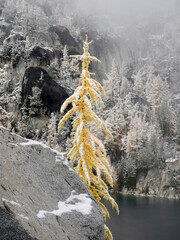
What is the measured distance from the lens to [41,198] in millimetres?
6109

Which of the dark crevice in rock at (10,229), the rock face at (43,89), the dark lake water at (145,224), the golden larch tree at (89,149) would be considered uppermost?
the rock face at (43,89)

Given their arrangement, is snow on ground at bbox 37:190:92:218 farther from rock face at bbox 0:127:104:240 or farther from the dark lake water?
the dark lake water

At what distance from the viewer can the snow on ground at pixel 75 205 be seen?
6270mm

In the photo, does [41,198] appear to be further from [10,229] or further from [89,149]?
[89,149]

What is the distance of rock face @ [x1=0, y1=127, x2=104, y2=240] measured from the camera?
5.05 meters

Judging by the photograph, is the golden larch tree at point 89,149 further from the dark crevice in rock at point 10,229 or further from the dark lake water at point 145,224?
the dark lake water at point 145,224

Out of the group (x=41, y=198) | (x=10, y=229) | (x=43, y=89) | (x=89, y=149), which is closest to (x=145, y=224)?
(x=89, y=149)

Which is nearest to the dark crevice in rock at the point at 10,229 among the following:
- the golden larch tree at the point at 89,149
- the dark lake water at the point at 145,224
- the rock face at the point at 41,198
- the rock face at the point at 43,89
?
the rock face at the point at 41,198

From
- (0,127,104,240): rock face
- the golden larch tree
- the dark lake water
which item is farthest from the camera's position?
the dark lake water

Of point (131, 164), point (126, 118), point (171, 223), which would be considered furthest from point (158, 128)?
point (171, 223)

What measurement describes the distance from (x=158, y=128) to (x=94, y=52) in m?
81.2

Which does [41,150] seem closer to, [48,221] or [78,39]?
[48,221]

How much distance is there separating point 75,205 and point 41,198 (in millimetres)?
1032

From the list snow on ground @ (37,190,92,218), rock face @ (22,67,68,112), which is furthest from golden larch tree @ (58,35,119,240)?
rock face @ (22,67,68,112)
